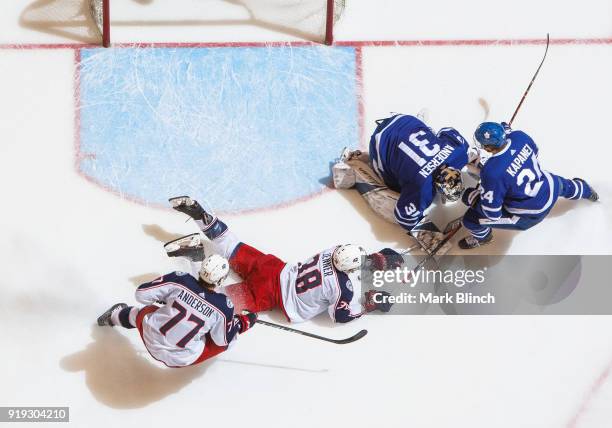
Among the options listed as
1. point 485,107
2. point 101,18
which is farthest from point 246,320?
point 101,18

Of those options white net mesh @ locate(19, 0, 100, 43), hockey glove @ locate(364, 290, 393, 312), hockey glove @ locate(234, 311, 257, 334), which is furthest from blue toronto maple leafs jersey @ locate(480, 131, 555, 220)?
white net mesh @ locate(19, 0, 100, 43)

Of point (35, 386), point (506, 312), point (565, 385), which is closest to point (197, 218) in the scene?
point (35, 386)

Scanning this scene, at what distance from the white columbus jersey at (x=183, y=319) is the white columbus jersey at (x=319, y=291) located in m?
0.52

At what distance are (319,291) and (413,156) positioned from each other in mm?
1092

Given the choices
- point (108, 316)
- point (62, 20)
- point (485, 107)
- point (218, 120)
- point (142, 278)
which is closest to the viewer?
point (108, 316)

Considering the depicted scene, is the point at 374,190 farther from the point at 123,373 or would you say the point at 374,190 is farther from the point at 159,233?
the point at 123,373

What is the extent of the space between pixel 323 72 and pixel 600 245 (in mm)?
2374

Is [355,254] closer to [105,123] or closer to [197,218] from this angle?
[197,218]

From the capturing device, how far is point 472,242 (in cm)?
685

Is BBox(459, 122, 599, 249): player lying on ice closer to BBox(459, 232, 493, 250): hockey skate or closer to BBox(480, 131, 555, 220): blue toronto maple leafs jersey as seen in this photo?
BBox(480, 131, 555, 220): blue toronto maple leafs jersey

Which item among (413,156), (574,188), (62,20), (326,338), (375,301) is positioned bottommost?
(326,338)

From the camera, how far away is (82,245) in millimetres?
6812

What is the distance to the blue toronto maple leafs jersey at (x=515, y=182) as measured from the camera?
6.28 meters

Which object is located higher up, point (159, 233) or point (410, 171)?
point (410, 171)
